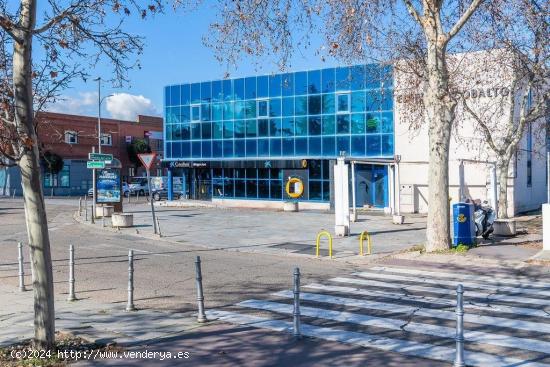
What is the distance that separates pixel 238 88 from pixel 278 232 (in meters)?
23.5

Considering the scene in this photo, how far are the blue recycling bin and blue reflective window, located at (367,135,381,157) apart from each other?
847 inches

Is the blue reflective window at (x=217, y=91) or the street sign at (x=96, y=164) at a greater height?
the blue reflective window at (x=217, y=91)

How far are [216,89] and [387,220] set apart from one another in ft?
71.4

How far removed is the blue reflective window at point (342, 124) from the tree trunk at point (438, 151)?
23420mm

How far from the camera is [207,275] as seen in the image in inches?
541

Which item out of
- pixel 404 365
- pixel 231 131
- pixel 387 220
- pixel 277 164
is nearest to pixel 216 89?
pixel 231 131

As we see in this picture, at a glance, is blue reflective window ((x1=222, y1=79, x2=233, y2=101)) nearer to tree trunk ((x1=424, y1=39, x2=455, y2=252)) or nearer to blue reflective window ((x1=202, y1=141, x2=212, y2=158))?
blue reflective window ((x1=202, y1=141, x2=212, y2=158))

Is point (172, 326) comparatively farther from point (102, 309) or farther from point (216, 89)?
point (216, 89)

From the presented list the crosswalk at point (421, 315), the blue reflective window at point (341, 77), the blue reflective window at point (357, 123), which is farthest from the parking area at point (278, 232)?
the blue reflective window at point (341, 77)

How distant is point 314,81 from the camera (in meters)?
42.2

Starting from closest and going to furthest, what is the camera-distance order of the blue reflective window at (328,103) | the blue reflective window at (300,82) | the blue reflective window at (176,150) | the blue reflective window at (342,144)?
the blue reflective window at (342,144) → the blue reflective window at (328,103) → the blue reflective window at (300,82) → the blue reflective window at (176,150)

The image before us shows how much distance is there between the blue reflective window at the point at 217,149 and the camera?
4786cm

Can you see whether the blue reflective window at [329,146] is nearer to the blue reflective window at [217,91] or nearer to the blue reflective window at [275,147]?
the blue reflective window at [275,147]

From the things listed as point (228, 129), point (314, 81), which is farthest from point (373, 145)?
point (228, 129)
